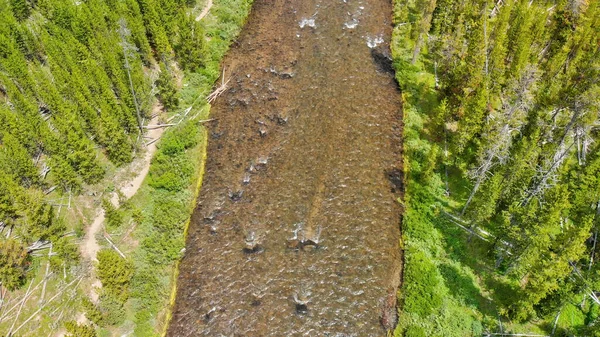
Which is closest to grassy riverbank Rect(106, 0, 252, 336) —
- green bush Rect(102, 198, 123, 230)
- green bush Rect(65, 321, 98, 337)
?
green bush Rect(102, 198, 123, 230)

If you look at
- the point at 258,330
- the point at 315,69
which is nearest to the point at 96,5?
the point at 315,69

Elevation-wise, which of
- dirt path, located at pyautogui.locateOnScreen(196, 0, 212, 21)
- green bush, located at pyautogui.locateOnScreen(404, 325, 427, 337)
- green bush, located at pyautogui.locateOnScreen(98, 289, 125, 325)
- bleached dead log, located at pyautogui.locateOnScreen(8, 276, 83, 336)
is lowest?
green bush, located at pyautogui.locateOnScreen(404, 325, 427, 337)

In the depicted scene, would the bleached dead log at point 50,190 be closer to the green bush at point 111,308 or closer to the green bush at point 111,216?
the green bush at point 111,216

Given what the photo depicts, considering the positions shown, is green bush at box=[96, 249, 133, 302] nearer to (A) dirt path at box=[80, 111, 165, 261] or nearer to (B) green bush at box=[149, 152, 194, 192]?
(A) dirt path at box=[80, 111, 165, 261]

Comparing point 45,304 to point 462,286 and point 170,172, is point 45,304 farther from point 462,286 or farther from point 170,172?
point 462,286

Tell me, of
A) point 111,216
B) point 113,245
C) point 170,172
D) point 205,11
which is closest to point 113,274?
point 113,245

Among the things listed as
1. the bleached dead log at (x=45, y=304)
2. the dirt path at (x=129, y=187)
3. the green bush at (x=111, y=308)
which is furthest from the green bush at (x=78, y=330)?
the dirt path at (x=129, y=187)

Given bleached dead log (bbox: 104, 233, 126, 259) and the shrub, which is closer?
the shrub
